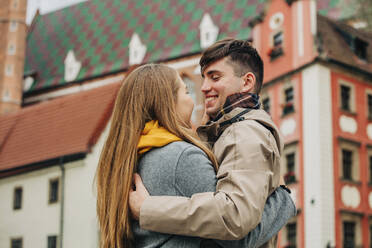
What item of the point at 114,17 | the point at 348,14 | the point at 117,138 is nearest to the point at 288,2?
the point at 348,14

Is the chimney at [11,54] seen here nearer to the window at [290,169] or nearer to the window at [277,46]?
the window at [277,46]

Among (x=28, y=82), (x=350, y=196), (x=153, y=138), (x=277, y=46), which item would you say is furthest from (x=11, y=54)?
(x=153, y=138)

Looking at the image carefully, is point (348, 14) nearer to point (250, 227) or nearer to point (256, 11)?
point (256, 11)

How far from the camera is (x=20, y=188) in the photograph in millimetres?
23391

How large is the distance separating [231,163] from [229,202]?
168mm

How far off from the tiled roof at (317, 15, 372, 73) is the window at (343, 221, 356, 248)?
16.8 feet

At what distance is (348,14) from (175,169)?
27048 millimetres

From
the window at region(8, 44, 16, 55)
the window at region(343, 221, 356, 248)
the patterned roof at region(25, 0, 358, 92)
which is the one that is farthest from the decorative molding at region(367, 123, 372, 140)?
the window at region(8, 44, 16, 55)

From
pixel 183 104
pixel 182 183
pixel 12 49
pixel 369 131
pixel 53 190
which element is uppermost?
pixel 12 49

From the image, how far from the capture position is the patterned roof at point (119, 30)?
3609 cm

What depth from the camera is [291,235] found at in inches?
890

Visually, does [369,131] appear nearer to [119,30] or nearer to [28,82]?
[119,30]

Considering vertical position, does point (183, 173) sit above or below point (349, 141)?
below

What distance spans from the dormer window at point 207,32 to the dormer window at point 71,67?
8.34m
